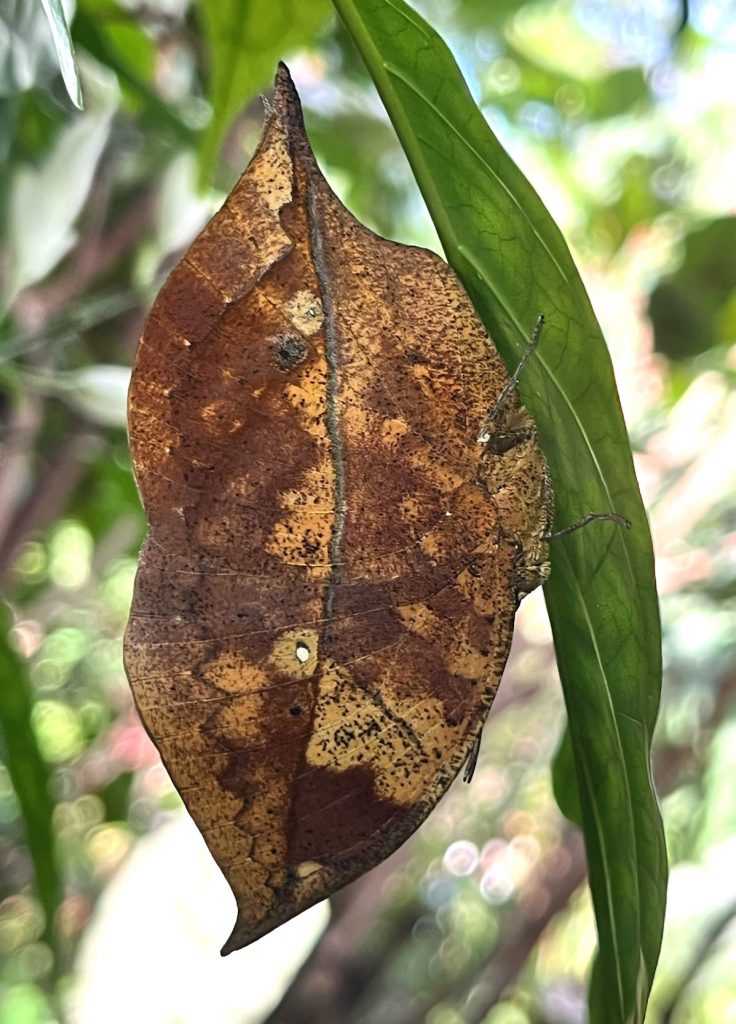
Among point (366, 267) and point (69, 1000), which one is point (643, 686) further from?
point (69, 1000)

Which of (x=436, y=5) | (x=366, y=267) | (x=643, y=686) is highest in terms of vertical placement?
(x=436, y=5)

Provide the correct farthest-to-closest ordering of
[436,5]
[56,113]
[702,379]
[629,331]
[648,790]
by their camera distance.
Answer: [629,331]
[702,379]
[436,5]
[56,113]
[648,790]

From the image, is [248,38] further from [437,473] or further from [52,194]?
[437,473]

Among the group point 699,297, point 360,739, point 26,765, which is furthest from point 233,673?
point 699,297

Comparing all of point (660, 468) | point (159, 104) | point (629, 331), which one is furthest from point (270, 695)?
point (629, 331)

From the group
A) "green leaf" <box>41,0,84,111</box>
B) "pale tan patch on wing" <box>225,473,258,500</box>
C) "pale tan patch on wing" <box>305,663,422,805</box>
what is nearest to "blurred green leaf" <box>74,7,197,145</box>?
"green leaf" <box>41,0,84,111</box>

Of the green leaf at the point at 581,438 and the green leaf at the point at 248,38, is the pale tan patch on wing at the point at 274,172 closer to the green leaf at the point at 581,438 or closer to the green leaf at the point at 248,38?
the green leaf at the point at 581,438

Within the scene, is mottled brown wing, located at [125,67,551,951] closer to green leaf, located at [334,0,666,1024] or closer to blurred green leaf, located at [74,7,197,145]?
green leaf, located at [334,0,666,1024]
